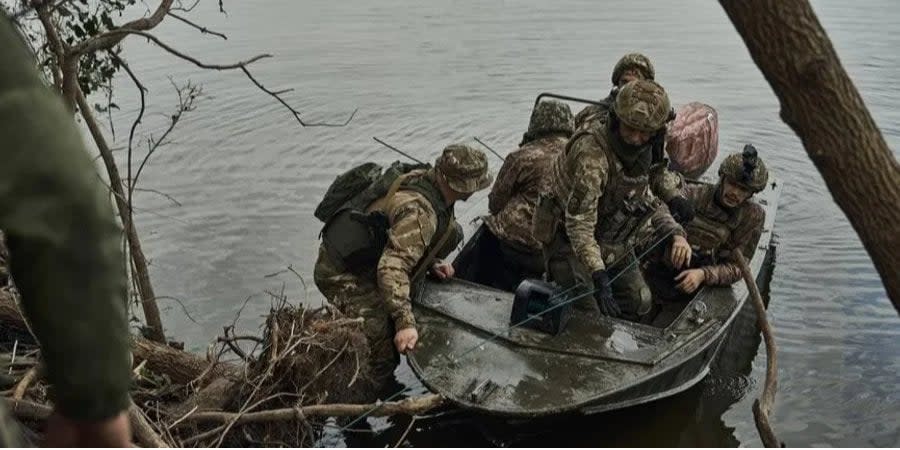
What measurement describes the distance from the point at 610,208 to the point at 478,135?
771cm

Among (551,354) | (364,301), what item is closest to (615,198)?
(551,354)

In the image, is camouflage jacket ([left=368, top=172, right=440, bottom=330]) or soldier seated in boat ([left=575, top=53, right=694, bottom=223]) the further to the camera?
soldier seated in boat ([left=575, top=53, right=694, bottom=223])

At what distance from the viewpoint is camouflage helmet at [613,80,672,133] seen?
19.8ft

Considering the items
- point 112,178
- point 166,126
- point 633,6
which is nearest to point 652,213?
point 112,178

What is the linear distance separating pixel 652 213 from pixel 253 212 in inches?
237

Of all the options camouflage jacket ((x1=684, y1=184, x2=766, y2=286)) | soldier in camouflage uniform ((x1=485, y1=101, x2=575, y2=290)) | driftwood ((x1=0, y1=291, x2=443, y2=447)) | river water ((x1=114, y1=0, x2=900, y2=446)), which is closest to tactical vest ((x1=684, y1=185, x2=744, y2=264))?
camouflage jacket ((x1=684, y1=184, x2=766, y2=286))

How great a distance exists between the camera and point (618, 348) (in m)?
6.24

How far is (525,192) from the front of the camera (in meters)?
8.02

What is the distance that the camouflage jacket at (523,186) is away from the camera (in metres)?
7.86

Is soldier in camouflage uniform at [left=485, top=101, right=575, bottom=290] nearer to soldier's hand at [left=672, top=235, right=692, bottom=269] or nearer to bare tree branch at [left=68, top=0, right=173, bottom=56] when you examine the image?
soldier's hand at [left=672, top=235, right=692, bottom=269]

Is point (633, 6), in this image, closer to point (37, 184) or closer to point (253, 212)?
point (253, 212)

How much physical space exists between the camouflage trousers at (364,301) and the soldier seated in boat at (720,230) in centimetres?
233

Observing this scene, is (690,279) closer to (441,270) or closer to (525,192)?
(525,192)

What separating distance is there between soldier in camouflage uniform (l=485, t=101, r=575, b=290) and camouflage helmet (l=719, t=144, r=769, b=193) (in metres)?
1.41
